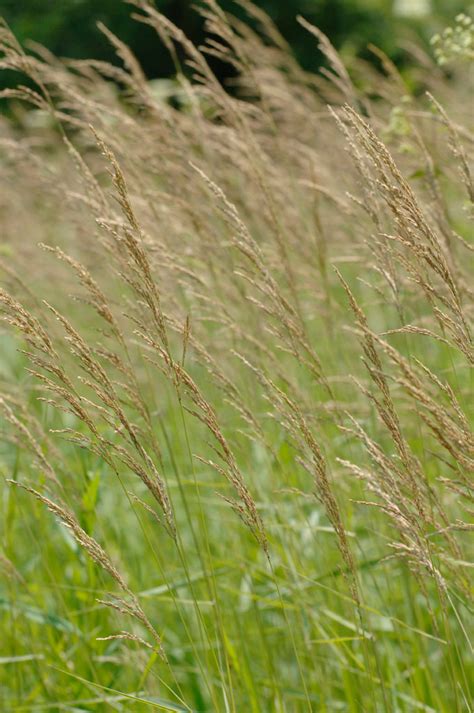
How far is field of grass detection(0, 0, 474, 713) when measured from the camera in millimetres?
1577

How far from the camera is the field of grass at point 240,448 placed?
158 cm

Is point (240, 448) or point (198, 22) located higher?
point (240, 448)

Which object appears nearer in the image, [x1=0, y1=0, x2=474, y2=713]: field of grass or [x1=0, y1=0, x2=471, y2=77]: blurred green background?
[x1=0, y1=0, x2=474, y2=713]: field of grass

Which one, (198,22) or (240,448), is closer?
(240,448)

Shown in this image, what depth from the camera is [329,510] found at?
62.7 inches

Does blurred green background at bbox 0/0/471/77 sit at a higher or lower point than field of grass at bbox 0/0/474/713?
lower

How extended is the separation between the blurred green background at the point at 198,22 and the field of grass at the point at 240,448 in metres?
15.0

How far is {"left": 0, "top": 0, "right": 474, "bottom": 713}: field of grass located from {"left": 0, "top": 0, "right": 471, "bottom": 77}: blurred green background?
592 inches

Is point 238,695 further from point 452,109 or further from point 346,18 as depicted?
point 346,18

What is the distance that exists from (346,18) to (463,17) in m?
16.8

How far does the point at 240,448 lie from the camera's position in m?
2.41

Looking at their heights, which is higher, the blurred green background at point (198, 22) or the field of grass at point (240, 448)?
the field of grass at point (240, 448)

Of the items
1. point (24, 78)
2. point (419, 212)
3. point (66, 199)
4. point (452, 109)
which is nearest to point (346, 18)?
point (24, 78)

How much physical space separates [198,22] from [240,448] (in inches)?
704
